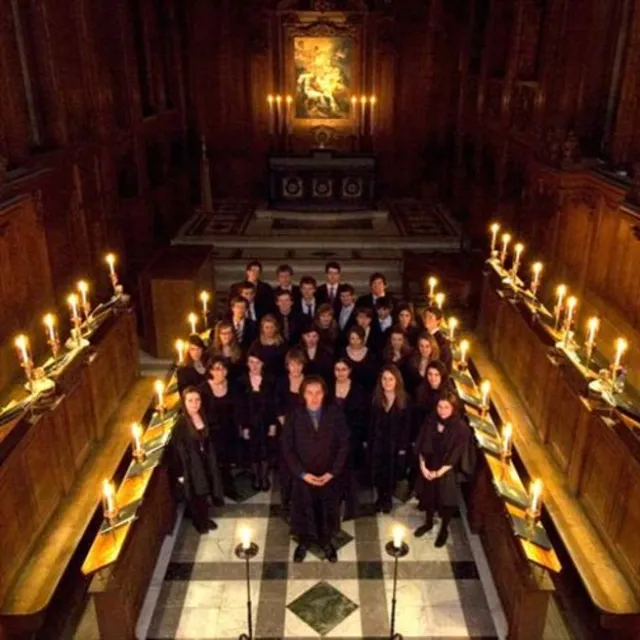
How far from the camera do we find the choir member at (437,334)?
23.8 ft

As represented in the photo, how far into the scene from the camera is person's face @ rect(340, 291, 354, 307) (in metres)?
7.85

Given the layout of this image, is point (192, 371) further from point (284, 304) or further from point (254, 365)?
point (284, 304)

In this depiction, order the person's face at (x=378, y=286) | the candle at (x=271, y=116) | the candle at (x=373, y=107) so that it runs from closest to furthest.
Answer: the person's face at (x=378, y=286) → the candle at (x=373, y=107) → the candle at (x=271, y=116)

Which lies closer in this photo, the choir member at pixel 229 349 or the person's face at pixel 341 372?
the person's face at pixel 341 372

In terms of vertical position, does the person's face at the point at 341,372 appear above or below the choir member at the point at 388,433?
above

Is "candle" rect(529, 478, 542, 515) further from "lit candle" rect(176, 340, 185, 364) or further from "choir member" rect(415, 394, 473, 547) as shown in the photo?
"lit candle" rect(176, 340, 185, 364)

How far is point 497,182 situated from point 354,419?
27.2 ft

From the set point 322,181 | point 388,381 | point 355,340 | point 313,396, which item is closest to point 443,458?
point 388,381

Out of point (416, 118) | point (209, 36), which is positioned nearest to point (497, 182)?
point (416, 118)

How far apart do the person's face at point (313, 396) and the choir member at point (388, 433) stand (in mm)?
738

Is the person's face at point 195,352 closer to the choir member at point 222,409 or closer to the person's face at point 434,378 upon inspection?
the choir member at point 222,409

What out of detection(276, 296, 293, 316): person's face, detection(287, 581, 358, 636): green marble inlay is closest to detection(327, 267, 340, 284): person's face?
detection(276, 296, 293, 316): person's face

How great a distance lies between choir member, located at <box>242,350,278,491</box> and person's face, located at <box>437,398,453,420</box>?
1.68 metres

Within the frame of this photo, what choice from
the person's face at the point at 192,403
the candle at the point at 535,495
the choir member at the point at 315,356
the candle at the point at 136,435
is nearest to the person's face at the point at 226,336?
the choir member at the point at 315,356
